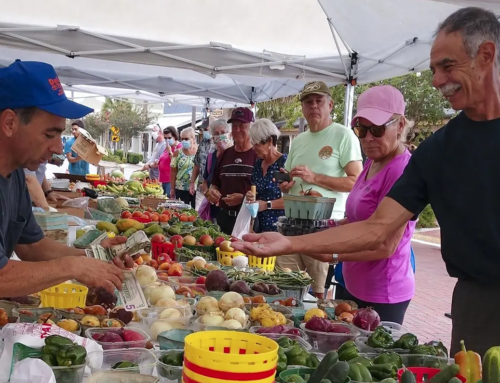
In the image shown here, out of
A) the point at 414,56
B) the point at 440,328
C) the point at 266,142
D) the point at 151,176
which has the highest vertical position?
the point at 414,56

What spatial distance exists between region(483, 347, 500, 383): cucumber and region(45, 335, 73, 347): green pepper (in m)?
1.39

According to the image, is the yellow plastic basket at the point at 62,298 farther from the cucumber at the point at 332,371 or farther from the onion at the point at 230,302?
the cucumber at the point at 332,371

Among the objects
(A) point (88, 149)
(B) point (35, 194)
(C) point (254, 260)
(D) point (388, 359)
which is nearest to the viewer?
(D) point (388, 359)

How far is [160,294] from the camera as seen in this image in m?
3.04

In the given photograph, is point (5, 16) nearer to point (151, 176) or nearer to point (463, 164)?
point (463, 164)

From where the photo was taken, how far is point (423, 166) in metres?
2.61

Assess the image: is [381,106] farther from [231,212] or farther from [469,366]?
[231,212]

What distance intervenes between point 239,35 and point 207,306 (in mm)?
5236

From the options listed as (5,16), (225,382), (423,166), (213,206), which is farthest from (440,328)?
(5,16)

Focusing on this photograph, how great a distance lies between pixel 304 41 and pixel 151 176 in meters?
8.21

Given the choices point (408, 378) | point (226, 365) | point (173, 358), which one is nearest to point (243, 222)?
point (173, 358)

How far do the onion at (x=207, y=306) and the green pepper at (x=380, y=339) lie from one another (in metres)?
0.86

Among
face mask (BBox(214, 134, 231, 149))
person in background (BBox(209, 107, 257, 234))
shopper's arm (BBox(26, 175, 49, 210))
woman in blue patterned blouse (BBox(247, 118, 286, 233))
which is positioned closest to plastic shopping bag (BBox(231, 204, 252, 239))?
woman in blue patterned blouse (BBox(247, 118, 286, 233))

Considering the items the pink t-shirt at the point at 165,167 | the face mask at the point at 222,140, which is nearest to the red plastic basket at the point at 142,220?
the face mask at the point at 222,140
